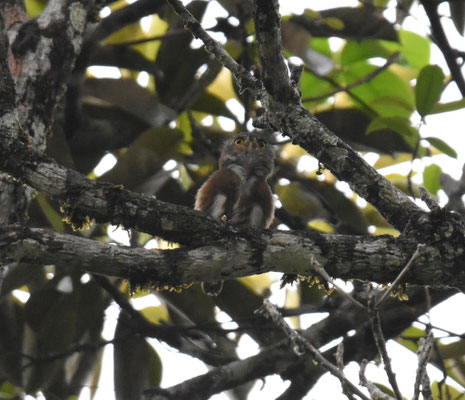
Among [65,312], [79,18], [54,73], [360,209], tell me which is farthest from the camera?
[360,209]

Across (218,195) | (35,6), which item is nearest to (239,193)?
(218,195)

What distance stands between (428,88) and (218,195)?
1265mm

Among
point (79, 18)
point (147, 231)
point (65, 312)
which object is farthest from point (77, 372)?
point (147, 231)

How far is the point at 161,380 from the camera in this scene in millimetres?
4652

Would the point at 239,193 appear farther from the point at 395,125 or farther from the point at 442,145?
the point at 442,145

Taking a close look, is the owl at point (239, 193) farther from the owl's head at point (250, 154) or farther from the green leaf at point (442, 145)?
the green leaf at point (442, 145)

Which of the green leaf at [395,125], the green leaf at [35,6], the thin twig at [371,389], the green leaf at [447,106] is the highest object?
the green leaf at [35,6]

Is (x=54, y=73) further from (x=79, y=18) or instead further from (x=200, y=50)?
(x=200, y=50)

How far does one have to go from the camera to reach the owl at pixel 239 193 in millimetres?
4199

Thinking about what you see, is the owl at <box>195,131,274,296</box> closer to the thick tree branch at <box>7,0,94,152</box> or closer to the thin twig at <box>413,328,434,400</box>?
the thick tree branch at <box>7,0,94,152</box>

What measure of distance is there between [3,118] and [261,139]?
8.48ft

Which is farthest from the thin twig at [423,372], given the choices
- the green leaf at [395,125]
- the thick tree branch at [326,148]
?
the green leaf at [395,125]

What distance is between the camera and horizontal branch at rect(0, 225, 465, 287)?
231 cm

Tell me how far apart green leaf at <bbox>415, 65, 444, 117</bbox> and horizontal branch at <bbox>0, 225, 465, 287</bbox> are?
5.52 feet
